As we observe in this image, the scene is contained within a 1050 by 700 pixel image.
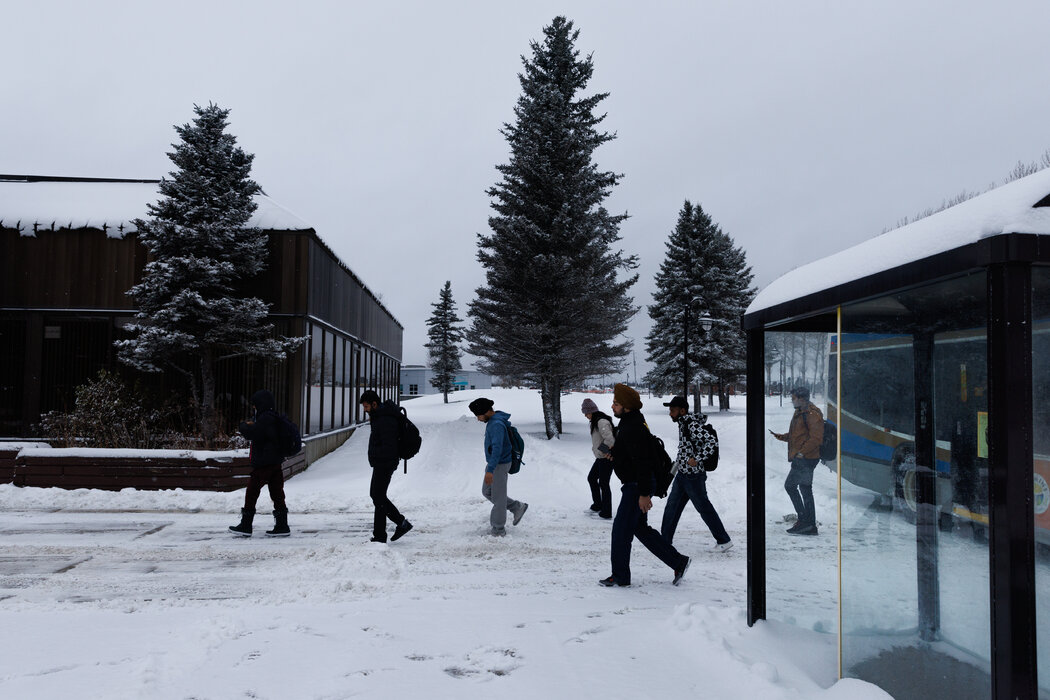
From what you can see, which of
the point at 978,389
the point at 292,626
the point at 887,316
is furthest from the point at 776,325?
the point at 292,626

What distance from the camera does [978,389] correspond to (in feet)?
10.6

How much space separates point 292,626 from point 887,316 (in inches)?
181

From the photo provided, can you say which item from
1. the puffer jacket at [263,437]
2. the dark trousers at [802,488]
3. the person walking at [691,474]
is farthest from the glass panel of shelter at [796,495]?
the puffer jacket at [263,437]

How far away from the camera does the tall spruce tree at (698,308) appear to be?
3925 centimetres

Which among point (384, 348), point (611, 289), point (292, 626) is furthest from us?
point (384, 348)

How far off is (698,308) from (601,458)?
3195cm

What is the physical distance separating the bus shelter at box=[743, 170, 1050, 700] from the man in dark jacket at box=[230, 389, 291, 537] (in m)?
6.05

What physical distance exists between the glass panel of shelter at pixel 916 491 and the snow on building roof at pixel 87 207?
14026 millimetres

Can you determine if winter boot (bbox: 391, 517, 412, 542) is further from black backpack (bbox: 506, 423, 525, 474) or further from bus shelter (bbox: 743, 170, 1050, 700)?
bus shelter (bbox: 743, 170, 1050, 700)

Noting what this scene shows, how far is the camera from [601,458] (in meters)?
9.58

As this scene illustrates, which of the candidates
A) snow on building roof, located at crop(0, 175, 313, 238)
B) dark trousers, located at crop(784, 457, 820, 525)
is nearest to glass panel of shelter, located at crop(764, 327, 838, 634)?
dark trousers, located at crop(784, 457, 820, 525)

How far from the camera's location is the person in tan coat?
14.9ft

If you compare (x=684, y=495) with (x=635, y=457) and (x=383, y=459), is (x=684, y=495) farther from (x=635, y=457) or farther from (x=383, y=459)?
(x=383, y=459)

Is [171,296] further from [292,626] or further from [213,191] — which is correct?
[292,626]
